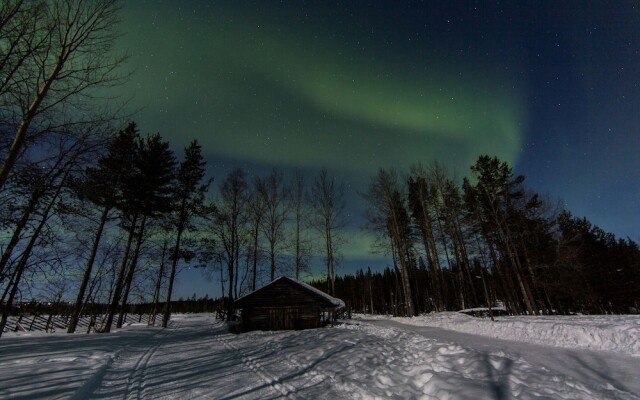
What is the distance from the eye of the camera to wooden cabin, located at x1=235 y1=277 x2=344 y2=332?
20844mm

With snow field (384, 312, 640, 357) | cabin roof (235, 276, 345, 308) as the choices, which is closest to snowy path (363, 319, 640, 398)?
snow field (384, 312, 640, 357)

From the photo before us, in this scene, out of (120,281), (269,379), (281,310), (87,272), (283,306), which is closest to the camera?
(269,379)

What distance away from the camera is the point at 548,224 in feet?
74.4

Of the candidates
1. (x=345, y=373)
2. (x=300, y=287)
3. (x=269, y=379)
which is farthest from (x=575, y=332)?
(x=300, y=287)

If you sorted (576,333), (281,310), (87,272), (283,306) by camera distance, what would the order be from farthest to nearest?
(283,306) < (281,310) < (87,272) < (576,333)

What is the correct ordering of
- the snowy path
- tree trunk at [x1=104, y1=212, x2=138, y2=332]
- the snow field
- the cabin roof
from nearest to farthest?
the snowy path, the snow field, tree trunk at [x1=104, y1=212, x2=138, y2=332], the cabin roof

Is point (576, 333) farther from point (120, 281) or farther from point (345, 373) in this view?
point (120, 281)

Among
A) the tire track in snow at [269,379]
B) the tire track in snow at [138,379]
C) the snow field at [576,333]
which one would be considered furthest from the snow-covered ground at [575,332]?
the tire track in snow at [138,379]

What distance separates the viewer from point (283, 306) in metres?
21.4

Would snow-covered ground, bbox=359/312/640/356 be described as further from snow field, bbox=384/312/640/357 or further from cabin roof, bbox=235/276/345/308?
cabin roof, bbox=235/276/345/308

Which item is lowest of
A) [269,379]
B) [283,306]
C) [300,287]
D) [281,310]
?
[269,379]

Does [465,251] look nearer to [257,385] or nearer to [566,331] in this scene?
[566,331]

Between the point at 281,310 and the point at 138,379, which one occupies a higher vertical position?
the point at 281,310

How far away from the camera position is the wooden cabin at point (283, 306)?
20.8m
